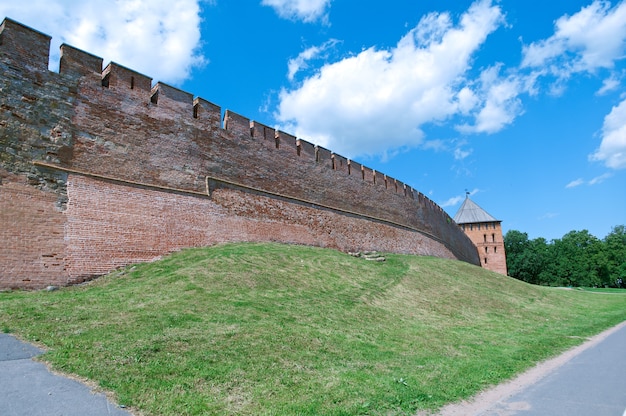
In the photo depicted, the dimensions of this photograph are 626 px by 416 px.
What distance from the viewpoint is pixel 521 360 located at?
24.2 ft

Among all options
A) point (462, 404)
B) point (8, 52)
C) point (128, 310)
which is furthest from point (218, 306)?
point (8, 52)

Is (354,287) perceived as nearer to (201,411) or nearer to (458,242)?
(201,411)

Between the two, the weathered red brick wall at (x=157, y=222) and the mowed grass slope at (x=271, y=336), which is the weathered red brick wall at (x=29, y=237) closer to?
the weathered red brick wall at (x=157, y=222)

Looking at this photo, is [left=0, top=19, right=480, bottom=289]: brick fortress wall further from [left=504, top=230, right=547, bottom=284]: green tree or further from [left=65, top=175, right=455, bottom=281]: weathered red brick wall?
[left=504, top=230, right=547, bottom=284]: green tree

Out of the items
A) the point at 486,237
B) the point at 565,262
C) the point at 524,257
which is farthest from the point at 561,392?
the point at 565,262

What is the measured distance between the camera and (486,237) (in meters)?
46.4

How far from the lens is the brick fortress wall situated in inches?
376

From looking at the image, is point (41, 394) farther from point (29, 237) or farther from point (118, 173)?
point (118, 173)

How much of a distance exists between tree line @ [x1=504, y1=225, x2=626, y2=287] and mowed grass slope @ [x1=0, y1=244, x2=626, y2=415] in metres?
51.1

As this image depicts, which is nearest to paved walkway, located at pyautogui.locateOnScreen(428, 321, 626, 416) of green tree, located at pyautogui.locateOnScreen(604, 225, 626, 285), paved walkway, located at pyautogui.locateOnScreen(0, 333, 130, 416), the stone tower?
paved walkway, located at pyautogui.locateOnScreen(0, 333, 130, 416)

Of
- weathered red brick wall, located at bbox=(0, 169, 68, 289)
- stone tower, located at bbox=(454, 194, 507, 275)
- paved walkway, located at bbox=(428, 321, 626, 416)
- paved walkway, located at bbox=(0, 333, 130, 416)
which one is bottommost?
paved walkway, located at bbox=(428, 321, 626, 416)

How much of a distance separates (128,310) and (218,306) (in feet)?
5.02

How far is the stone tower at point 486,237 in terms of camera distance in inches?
1772

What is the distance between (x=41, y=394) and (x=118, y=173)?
8.46m
